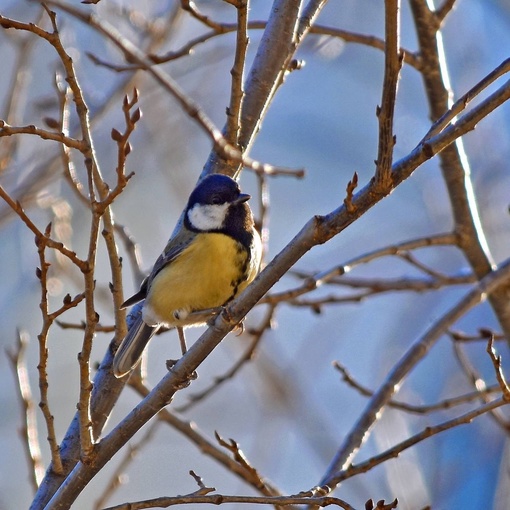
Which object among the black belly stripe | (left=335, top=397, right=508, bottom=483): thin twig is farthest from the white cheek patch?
(left=335, top=397, right=508, bottom=483): thin twig

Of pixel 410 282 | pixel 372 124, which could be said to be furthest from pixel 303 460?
pixel 410 282

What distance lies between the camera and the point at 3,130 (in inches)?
80.8

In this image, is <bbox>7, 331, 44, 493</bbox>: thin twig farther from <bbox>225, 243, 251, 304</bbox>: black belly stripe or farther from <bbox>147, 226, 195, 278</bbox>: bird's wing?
<bbox>225, 243, 251, 304</bbox>: black belly stripe

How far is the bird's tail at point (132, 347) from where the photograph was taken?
2.64m

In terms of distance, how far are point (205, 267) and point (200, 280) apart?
0.05 meters

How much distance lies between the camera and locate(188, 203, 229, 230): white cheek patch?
3225 mm

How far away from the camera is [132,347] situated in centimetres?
277

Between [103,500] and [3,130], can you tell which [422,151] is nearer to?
[3,130]

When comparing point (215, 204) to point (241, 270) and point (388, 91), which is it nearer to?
point (241, 270)

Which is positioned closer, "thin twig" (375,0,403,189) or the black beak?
"thin twig" (375,0,403,189)

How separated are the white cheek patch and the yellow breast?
0.29 ft

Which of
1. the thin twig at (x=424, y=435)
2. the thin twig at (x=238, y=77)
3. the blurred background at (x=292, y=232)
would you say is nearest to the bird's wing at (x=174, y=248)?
the thin twig at (x=238, y=77)

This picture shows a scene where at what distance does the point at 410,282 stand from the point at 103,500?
60.8 inches

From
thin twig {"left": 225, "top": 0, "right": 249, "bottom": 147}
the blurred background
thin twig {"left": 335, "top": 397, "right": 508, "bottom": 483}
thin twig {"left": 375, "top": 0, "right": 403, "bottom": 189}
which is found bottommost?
thin twig {"left": 335, "top": 397, "right": 508, "bottom": 483}
